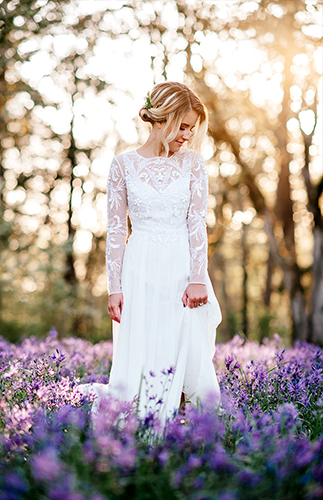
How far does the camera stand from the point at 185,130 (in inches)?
133

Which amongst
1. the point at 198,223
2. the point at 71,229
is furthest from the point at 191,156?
the point at 71,229

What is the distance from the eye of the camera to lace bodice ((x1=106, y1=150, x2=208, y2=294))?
11.0ft

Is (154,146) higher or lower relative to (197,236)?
higher

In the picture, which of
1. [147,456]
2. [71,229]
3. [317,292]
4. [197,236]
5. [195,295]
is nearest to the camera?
[147,456]

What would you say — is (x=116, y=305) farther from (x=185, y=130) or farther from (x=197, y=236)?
(x=185, y=130)

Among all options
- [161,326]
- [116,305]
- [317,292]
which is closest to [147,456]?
[161,326]

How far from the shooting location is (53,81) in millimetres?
11688

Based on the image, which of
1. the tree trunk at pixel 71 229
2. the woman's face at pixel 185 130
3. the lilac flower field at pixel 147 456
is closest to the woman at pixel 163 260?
the woman's face at pixel 185 130

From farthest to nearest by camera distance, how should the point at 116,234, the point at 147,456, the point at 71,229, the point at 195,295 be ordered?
the point at 71,229 → the point at 116,234 → the point at 195,295 → the point at 147,456

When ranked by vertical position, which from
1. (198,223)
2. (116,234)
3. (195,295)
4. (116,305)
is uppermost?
(198,223)

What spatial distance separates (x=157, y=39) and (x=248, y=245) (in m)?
16.2

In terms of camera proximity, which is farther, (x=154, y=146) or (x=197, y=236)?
(x=154, y=146)

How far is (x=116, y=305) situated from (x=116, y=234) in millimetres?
547

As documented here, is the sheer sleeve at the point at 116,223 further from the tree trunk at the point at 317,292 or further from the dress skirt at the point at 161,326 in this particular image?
the tree trunk at the point at 317,292
